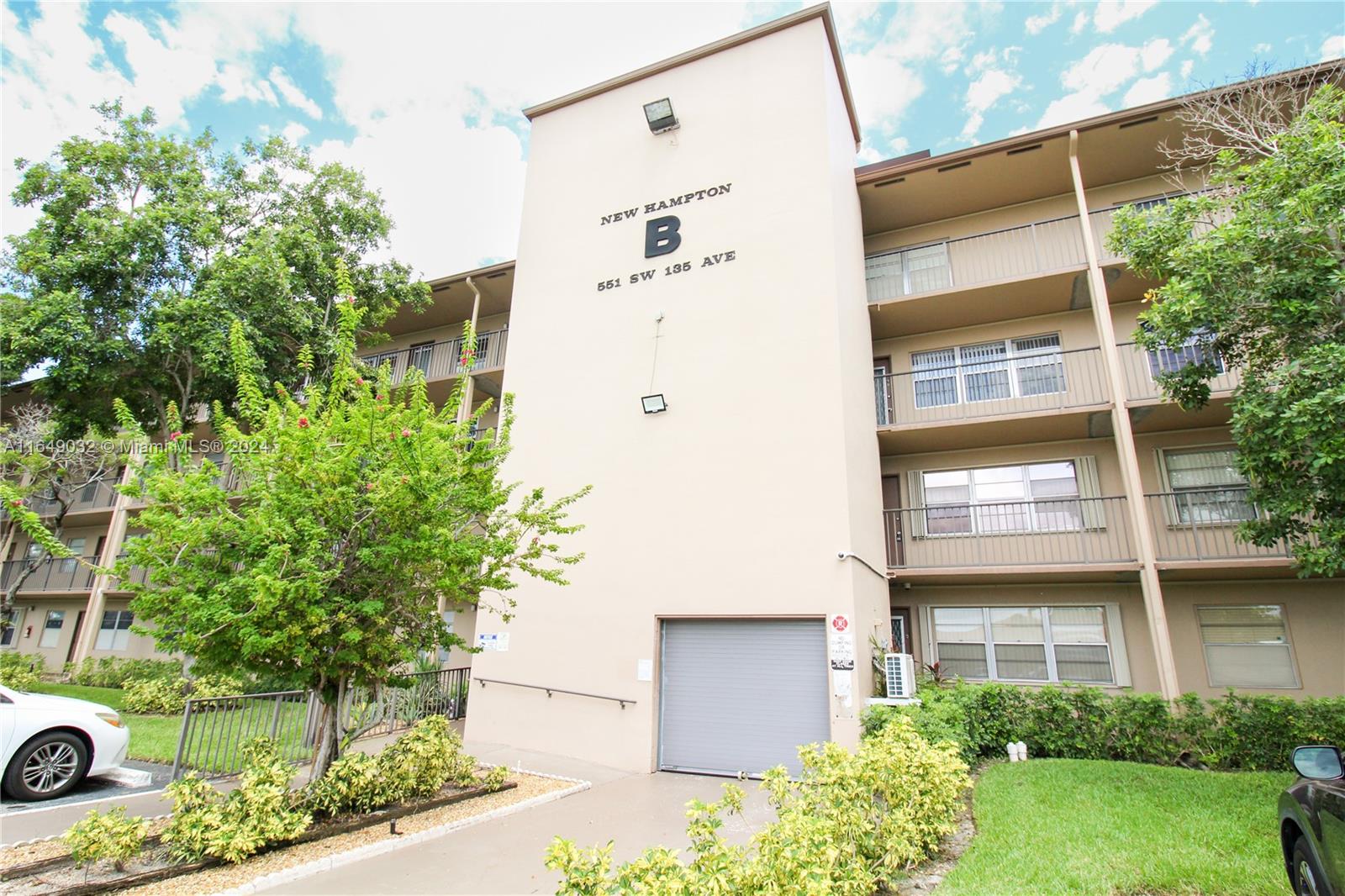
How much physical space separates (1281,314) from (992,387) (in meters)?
6.34

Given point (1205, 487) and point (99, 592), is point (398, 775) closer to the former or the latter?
point (1205, 487)

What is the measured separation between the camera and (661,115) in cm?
1338

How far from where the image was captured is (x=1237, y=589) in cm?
1132

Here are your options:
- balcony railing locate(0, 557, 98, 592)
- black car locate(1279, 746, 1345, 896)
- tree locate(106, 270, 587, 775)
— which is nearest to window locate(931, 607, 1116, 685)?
black car locate(1279, 746, 1345, 896)

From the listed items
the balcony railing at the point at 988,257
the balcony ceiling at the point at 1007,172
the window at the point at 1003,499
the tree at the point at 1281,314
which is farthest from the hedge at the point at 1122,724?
the balcony ceiling at the point at 1007,172

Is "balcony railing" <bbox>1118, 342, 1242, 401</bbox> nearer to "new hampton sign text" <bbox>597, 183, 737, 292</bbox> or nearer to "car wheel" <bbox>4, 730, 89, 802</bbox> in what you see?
"new hampton sign text" <bbox>597, 183, 737, 292</bbox>

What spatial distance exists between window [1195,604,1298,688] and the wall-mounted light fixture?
13881 mm

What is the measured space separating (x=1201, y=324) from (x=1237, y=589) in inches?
255

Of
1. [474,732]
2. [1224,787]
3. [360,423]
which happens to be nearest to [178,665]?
[474,732]

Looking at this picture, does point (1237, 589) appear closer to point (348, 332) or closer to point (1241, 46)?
point (1241, 46)

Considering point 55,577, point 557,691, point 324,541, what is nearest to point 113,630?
point 55,577

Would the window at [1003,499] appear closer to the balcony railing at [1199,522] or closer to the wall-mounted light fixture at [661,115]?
the balcony railing at [1199,522]

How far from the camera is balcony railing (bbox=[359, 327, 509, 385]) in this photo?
56.0ft

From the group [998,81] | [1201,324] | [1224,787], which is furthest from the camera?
[998,81]
